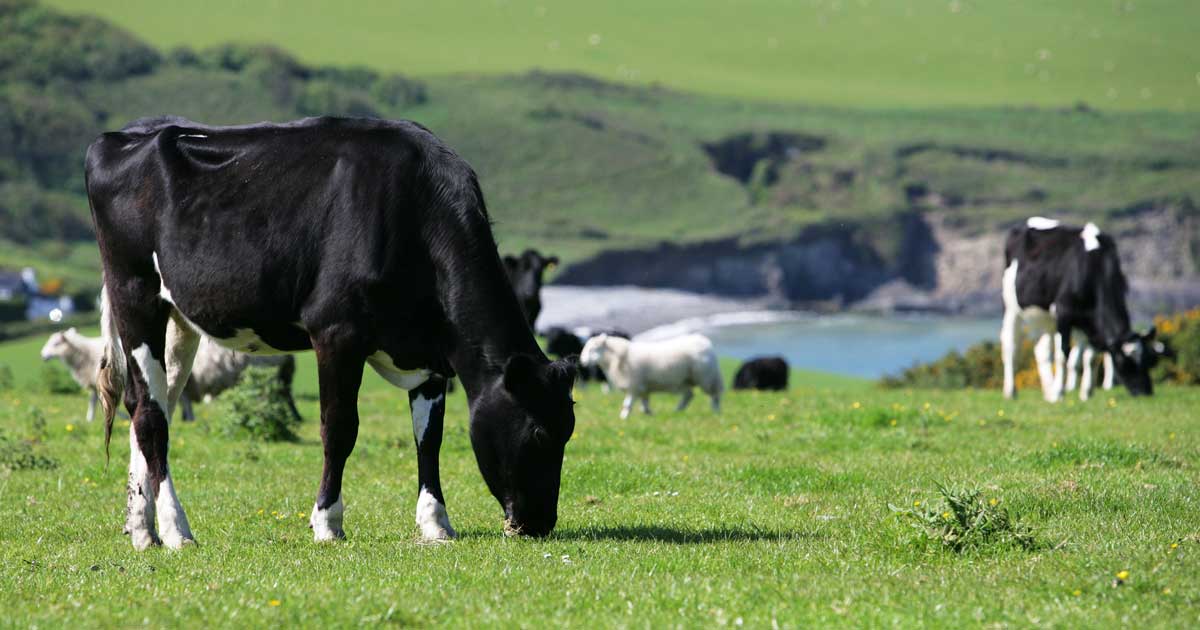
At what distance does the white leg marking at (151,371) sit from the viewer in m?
10.2

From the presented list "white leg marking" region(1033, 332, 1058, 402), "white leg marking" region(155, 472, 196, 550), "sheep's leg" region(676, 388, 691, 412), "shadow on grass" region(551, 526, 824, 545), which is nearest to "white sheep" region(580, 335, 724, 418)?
"sheep's leg" region(676, 388, 691, 412)

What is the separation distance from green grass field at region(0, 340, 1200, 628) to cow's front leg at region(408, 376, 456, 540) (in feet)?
1.09

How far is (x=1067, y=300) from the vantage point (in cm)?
2336

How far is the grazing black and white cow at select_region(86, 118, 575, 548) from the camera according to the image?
948 cm

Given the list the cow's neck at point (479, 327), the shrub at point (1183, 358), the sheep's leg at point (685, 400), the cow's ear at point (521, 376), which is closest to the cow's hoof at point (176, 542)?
the cow's neck at point (479, 327)

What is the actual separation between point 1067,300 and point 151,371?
1731cm

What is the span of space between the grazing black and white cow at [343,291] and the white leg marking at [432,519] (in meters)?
0.01

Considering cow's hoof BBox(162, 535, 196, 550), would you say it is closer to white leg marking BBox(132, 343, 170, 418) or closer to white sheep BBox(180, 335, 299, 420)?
white leg marking BBox(132, 343, 170, 418)

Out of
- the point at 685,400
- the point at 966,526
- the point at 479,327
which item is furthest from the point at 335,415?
the point at 685,400

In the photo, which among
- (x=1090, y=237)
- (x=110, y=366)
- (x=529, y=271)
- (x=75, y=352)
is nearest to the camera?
(x=110, y=366)

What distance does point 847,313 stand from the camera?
189 metres

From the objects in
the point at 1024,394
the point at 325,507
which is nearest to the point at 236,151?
the point at 325,507

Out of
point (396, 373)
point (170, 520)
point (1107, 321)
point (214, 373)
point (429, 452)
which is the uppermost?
point (396, 373)

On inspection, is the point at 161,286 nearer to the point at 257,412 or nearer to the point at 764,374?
the point at 257,412
